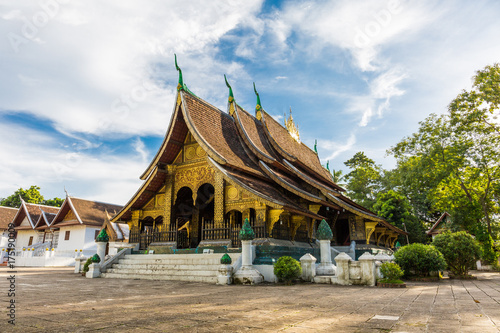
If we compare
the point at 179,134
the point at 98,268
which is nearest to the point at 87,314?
the point at 98,268

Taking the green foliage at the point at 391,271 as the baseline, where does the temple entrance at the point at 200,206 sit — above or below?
above

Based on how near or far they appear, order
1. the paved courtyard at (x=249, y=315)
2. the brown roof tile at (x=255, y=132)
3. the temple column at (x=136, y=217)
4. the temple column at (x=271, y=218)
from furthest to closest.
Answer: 1. the brown roof tile at (x=255, y=132)
2. the temple column at (x=136, y=217)
3. the temple column at (x=271, y=218)
4. the paved courtyard at (x=249, y=315)

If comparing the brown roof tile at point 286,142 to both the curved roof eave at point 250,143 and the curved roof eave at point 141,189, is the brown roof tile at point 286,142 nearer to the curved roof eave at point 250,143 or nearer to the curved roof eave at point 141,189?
the curved roof eave at point 250,143

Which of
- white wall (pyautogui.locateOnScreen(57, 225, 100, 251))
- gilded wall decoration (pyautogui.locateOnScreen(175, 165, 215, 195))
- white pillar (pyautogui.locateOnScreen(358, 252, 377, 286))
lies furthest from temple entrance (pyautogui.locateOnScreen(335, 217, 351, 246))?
white wall (pyautogui.locateOnScreen(57, 225, 100, 251))

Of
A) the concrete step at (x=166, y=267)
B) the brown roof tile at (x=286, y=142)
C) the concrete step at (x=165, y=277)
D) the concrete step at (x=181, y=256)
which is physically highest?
the brown roof tile at (x=286, y=142)

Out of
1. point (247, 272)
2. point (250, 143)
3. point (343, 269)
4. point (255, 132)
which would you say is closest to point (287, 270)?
point (247, 272)

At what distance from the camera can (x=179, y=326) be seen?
315cm

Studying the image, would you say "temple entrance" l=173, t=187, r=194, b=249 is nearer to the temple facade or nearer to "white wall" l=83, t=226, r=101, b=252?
the temple facade

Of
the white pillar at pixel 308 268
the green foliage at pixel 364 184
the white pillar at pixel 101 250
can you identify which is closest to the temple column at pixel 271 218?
the white pillar at pixel 308 268

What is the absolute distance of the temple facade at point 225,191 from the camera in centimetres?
1130

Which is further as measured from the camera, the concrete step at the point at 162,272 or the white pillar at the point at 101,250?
the white pillar at the point at 101,250

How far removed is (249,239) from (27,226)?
29.0m

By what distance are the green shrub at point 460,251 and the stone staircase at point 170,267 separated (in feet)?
25.6

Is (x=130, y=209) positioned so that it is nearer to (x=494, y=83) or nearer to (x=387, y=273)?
(x=387, y=273)
